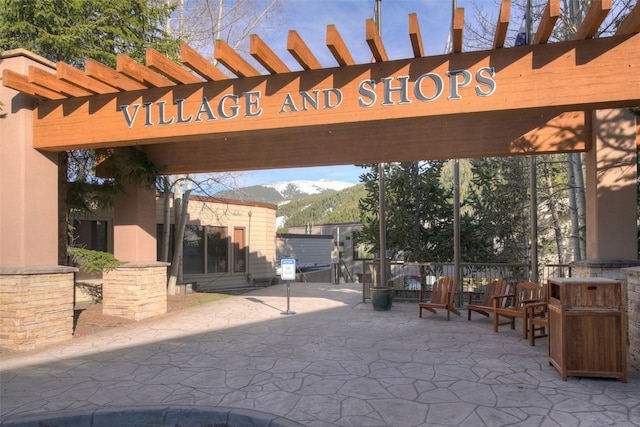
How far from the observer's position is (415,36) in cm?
511

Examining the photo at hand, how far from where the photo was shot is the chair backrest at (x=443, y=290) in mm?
9062

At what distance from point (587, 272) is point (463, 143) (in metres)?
2.83

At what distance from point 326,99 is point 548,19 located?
2.66 m

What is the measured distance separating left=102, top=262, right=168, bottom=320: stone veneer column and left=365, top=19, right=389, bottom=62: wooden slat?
6414 millimetres

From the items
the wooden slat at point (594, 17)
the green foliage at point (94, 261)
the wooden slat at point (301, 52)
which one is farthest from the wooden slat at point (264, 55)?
the green foliage at point (94, 261)

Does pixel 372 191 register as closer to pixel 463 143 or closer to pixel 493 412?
pixel 463 143

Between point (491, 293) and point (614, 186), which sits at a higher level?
point (614, 186)

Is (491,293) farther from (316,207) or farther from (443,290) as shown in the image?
(316,207)

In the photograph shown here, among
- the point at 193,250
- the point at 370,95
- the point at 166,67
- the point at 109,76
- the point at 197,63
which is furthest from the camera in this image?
the point at 193,250

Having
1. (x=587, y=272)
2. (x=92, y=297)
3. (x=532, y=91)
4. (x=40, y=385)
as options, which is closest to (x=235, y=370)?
(x=40, y=385)

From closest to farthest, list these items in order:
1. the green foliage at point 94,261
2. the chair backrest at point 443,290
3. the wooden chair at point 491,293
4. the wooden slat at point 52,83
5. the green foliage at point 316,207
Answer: the wooden slat at point 52,83, the wooden chair at point 491,293, the green foliage at point 94,261, the chair backrest at point 443,290, the green foliage at point 316,207

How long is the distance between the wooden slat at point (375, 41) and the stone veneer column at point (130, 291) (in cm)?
641

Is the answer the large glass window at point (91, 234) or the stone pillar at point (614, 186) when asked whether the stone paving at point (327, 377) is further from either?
the large glass window at point (91, 234)

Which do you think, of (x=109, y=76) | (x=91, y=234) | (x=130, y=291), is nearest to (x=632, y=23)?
(x=109, y=76)
